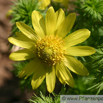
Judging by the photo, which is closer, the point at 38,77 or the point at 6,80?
the point at 38,77

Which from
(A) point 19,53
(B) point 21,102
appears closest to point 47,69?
(A) point 19,53

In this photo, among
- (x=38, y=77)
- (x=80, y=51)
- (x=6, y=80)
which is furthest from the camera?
(x=6, y=80)

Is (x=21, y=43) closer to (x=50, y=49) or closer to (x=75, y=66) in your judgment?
(x=50, y=49)

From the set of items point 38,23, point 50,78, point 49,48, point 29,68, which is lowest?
point 50,78

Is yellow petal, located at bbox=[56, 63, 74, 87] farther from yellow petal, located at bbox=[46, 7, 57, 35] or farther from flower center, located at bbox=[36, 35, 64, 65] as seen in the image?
yellow petal, located at bbox=[46, 7, 57, 35]

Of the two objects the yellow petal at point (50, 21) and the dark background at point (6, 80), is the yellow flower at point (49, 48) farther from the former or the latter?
the dark background at point (6, 80)

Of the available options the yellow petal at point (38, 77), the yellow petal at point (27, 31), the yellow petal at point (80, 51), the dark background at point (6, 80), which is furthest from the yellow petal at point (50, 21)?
the dark background at point (6, 80)

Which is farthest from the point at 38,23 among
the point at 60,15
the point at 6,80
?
the point at 6,80
